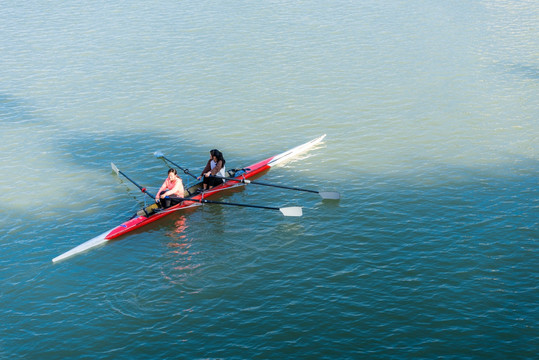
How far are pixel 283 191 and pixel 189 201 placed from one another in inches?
166

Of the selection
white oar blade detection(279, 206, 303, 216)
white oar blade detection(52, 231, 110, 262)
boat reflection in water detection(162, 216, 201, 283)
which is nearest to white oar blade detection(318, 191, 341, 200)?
white oar blade detection(279, 206, 303, 216)

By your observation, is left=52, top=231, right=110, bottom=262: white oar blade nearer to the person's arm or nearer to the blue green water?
the blue green water

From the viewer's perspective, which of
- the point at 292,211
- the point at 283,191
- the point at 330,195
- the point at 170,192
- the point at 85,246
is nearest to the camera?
the point at 85,246

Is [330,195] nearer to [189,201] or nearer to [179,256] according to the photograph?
[189,201]

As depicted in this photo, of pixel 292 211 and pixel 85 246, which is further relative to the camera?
pixel 292 211

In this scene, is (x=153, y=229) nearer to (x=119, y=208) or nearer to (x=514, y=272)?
(x=119, y=208)

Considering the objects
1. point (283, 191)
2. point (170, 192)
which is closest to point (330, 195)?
point (283, 191)

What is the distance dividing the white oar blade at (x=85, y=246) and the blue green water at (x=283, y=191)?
1.14 ft

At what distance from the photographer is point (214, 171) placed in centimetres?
2725

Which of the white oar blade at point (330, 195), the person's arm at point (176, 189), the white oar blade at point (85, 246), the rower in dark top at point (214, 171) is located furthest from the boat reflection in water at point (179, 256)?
the white oar blade at point (330, 195)

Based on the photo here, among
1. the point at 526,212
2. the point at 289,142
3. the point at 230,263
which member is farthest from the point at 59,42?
the point at 526,212

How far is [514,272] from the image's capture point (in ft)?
68.4

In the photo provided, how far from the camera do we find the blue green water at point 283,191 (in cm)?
1884

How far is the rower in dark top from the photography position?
1070 inches
